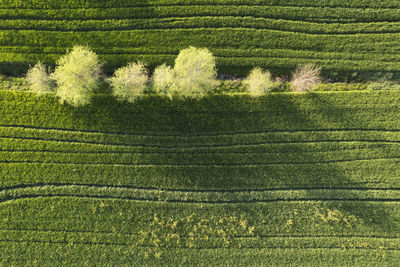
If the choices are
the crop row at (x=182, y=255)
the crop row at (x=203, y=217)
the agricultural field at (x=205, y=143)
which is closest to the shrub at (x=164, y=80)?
the agricultural field at (x=205, y=143)

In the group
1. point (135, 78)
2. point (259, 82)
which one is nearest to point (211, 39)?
point (259, 82)

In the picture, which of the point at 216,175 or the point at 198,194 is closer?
the point at 198,194

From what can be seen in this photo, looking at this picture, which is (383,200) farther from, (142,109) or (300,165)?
(142,109)

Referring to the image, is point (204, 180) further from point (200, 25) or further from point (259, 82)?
point (200, 25)

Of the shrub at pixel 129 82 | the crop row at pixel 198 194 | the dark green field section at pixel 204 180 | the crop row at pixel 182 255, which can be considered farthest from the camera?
the crop row at pixel 198 194

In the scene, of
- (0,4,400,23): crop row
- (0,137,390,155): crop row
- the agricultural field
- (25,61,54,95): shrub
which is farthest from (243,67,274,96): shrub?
(25,61,54,95): shrub

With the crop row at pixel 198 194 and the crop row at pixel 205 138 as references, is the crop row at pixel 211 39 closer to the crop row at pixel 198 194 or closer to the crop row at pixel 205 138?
the crop row at pixel 205 138

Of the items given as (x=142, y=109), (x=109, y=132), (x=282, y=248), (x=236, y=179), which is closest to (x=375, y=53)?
(x=236, y=179)
